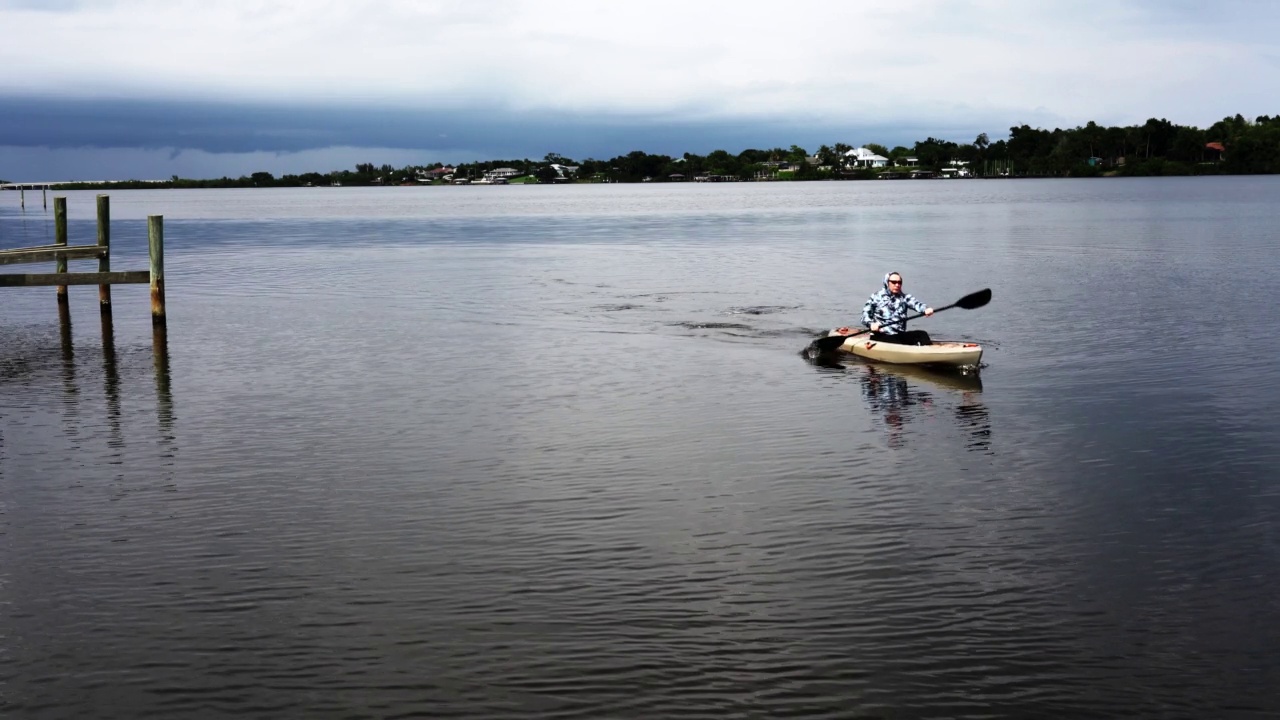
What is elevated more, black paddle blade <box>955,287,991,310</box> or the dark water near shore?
black paddle blade <box>955,287,991,310</box>

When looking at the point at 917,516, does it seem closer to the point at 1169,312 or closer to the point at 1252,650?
the point at 1252,650

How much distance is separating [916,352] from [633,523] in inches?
485

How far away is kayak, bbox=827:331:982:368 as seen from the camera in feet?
81.0

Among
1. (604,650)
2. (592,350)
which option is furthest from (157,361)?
(604,650)

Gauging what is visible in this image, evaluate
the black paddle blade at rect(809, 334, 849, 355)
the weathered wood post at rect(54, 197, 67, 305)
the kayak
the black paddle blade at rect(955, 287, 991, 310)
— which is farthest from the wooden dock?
the black paddle blade at rect(955, 287, 991, 310)

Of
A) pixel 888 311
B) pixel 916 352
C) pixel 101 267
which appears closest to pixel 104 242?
pixel 101 267

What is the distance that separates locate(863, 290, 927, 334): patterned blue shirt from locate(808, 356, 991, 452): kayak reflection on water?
941 mm

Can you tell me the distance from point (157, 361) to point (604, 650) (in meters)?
19.9

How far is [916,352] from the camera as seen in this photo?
25312 mm

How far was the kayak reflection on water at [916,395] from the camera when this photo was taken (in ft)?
65.3

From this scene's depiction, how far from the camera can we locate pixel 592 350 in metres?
29.3

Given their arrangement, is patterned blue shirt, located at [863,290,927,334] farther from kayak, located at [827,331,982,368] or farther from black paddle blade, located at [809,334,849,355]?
black paddle blade, located at [809,334,849,355]

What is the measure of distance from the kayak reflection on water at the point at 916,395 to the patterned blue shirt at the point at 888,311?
3.09 ft

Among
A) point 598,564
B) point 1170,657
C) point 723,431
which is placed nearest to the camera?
point 1170,657
